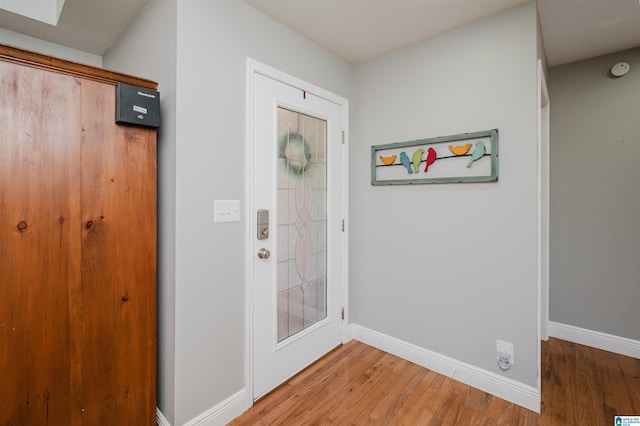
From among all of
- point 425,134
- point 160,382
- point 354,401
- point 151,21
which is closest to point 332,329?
point 354,401

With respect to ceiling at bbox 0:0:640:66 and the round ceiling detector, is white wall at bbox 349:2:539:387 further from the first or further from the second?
the round ceiling detector

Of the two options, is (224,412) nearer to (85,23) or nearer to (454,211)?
(454,211)

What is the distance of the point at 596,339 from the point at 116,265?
3.57 m

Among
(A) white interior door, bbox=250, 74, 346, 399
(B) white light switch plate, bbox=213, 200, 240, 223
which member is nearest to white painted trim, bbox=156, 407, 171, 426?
(A) white interior door, bbox=250, 74, 346, 399

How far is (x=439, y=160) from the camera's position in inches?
83.9

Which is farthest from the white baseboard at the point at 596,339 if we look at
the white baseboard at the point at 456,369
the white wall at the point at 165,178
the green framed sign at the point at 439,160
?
the white wall at the point at 165,178

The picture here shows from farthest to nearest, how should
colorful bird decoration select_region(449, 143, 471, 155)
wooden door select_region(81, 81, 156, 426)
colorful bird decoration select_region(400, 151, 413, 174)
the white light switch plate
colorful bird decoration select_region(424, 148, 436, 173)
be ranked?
colorful bird decoration select_region(400, 151, 413, 174) < colorful bird decoration select_region(424, 148, 436, 173) < colorful bird decoration select_region(449, 143, 471, 155) < the white light switch plate < wooden door select_region(81, 81, 156, 426)

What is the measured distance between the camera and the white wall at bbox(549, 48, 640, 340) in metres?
2.34

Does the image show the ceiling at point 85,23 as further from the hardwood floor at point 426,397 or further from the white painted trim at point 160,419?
the hardwood floor at point 426,397

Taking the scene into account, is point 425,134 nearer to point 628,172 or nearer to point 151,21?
point 628,172

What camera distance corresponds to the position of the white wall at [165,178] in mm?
1498

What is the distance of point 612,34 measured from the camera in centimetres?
211

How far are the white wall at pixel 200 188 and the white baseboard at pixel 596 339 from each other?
9.11ft

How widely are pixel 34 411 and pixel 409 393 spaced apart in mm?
1938
